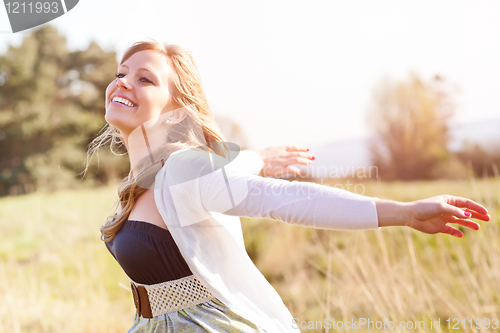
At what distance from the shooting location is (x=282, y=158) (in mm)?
1816

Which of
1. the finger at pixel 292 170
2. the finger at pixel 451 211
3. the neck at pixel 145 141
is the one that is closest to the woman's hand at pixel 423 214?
the finger at pixel 451 211

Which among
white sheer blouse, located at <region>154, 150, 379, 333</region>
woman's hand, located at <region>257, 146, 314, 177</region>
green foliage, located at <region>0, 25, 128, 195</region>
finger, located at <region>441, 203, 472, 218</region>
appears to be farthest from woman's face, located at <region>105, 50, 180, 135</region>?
green foliage, located at <region>0, 25, 128, 195</region>

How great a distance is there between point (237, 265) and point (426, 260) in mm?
3761

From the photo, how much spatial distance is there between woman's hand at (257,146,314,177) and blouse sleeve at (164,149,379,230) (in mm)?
539

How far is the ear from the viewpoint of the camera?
1611mm

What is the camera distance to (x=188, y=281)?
1383 millimetres

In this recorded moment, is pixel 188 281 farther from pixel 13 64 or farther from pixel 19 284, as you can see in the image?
pixel 13 64

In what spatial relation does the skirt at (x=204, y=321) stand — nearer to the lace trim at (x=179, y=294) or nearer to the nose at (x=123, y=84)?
the lace trim at (x=179, y=294)

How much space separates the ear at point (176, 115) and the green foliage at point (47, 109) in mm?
15613

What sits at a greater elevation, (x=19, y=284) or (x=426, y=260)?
(x=19, y=284)

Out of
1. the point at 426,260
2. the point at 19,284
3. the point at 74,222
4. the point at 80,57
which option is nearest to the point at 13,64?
the point at 80,57

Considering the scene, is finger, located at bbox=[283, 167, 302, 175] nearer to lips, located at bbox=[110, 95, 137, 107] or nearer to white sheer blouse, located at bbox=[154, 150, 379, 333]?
white sheer blouse, located at bbox=[154, 150, 379, 333]

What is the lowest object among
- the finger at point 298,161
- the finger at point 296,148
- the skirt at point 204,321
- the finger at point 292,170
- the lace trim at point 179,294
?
the skirt at point 204,321

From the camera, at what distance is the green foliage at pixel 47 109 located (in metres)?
16.6
